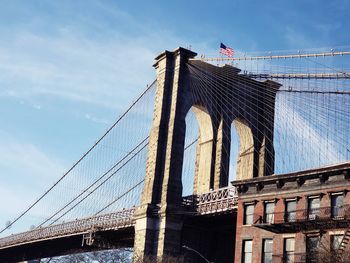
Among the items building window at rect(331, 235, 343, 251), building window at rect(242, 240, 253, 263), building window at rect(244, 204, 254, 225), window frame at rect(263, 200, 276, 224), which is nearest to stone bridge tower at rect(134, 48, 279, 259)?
building window at rect(244, 204, 254, 225)

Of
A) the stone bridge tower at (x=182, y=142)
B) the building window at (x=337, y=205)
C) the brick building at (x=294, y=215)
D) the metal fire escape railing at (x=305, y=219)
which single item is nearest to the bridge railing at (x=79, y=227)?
the stone bridge tower at (x=182, y=142)

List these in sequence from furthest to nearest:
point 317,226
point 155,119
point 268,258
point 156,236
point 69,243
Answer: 1. point 69,243
2. point 155,119
3. point 156,236
4. point 268,258
5. point 317,226

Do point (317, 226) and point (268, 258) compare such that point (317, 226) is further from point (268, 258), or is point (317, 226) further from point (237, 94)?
point (237, 94)

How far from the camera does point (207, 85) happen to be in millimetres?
71062

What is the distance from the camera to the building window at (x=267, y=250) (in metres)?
51.7

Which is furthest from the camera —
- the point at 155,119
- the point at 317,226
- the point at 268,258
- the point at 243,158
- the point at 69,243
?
the point at 69,243

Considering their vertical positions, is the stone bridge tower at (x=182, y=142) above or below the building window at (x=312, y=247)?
above

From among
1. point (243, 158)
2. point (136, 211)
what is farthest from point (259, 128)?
point (136, 211)

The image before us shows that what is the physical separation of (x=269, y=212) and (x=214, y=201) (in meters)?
7.77

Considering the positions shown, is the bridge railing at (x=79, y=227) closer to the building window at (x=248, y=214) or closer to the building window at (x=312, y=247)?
the building window at (x=248, y=214)

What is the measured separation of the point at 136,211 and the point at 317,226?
73.9 ft

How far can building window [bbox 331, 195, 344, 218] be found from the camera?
47.5 m

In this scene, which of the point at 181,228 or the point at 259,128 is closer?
Result: the point at 181,228

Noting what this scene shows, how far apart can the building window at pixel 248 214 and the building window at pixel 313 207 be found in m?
6.11
